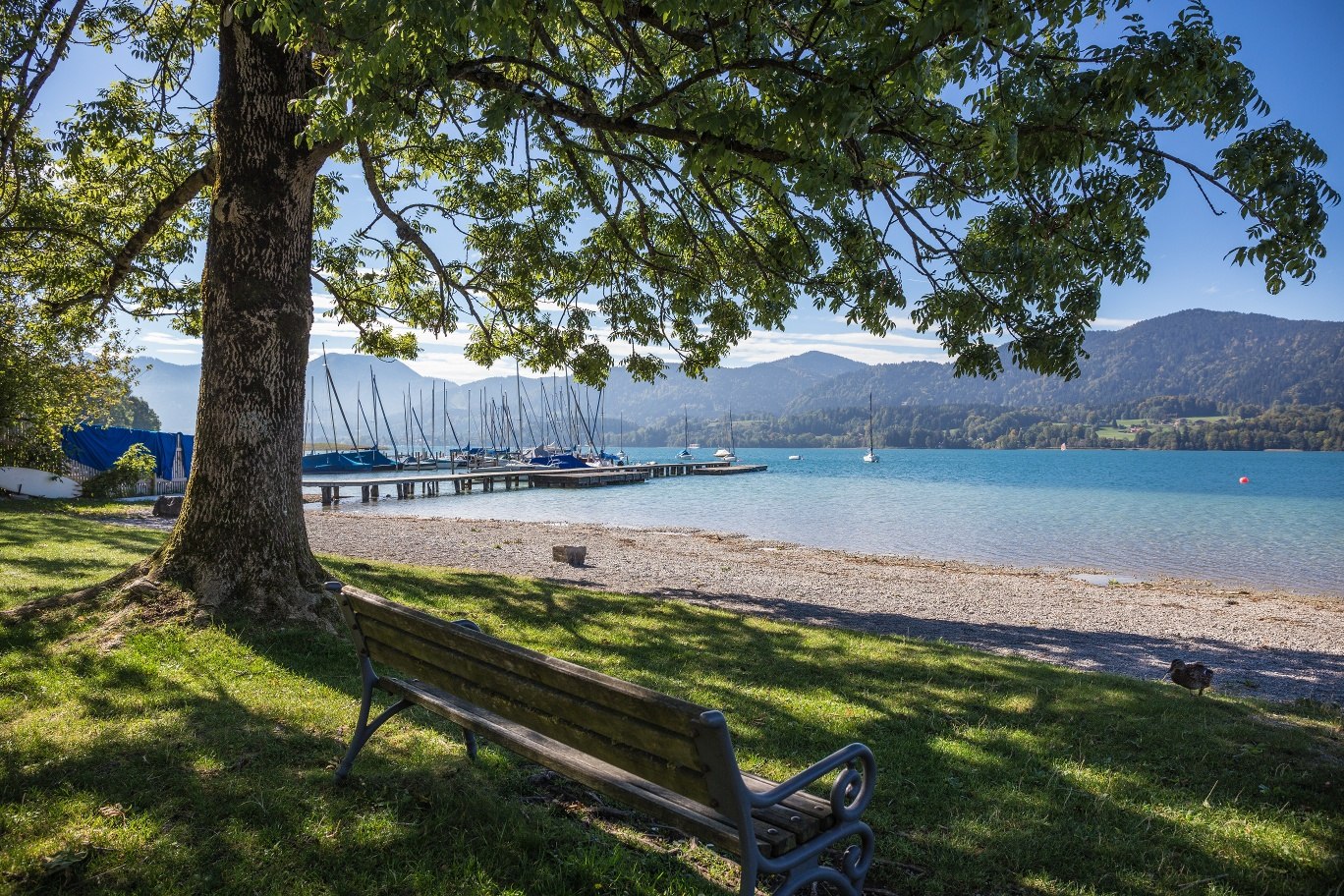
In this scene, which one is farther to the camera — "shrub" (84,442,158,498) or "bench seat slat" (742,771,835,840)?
"shrub" (84,442,158,498)

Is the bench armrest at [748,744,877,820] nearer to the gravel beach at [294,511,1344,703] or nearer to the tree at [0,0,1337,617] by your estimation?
the tree at [0,0,1337,617]

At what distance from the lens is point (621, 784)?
8.60 ft

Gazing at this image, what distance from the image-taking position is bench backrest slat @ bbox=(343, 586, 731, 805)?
2.24 m

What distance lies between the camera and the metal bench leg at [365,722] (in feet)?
11.5

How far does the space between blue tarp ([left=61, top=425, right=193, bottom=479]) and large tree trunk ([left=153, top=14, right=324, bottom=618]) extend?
2112cm

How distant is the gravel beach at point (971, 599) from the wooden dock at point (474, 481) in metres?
18.3

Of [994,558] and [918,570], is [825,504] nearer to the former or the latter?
[994,558]

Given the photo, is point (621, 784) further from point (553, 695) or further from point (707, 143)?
point (707, 143)

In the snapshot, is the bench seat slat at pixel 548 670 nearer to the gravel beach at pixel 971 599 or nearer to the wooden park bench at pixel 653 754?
the wooden park bench at pixel 653 754

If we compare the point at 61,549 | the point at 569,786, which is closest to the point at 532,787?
the point at 569,786

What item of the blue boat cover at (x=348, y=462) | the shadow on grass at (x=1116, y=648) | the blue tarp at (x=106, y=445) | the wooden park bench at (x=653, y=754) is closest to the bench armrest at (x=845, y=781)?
the wooden park bench at (x=653, y=754)

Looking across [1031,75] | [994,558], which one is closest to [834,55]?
[1031,75]

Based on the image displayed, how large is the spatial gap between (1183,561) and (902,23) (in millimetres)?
24576

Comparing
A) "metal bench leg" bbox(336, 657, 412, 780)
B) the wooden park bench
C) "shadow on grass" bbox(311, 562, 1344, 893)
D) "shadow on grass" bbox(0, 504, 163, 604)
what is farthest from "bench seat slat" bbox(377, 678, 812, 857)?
"shadow on grass" bbox(0, 504, 163, 604)
